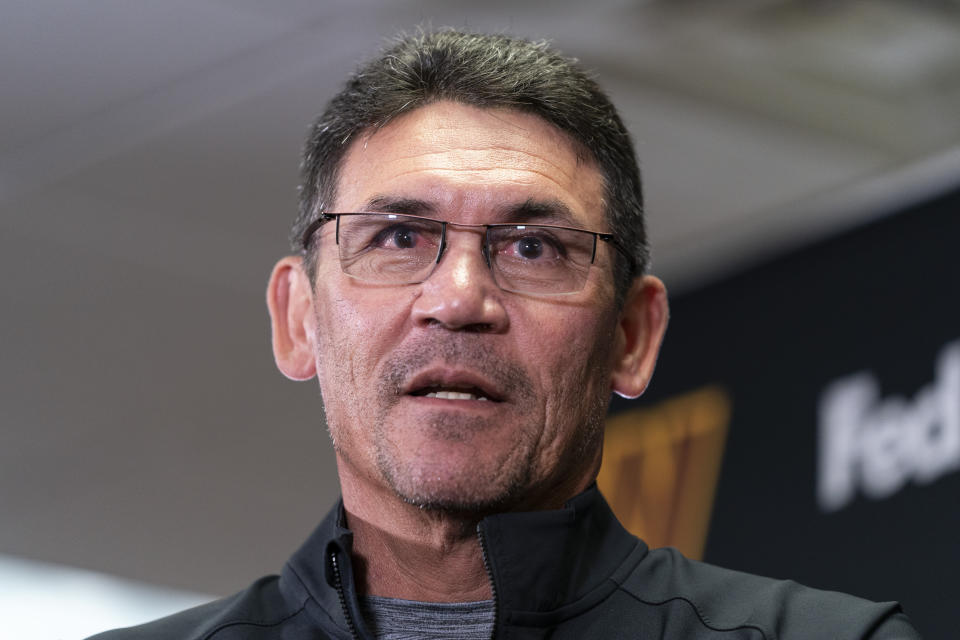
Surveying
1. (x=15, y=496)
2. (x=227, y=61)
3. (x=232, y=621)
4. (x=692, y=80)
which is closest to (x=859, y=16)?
(x=692, y=80)

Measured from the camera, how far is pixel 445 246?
5.06ft

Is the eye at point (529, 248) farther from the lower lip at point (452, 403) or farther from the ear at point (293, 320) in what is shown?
the ear at point (293, 320)

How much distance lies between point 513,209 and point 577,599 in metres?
0.45

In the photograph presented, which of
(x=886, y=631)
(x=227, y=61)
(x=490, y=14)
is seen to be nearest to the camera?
(x=886, y=631)

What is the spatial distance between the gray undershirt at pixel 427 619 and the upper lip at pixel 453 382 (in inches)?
9.6

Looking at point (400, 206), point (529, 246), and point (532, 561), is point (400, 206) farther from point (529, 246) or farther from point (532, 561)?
point (532, 561)

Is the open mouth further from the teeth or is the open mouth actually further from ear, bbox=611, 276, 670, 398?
ear, bbox=611, 276, 670, 398

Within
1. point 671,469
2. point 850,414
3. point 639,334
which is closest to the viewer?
point 639,334

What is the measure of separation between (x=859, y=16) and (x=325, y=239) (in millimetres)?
1800

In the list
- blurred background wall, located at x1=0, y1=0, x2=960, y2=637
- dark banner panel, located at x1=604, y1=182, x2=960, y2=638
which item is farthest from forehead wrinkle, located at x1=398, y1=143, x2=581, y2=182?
dark banner panel, located at x1=604, y1=182, x2=960, y2=638

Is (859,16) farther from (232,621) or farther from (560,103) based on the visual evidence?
(232,621)

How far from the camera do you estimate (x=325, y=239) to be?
1664 millimetres

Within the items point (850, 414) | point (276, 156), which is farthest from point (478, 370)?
point (276, 156)

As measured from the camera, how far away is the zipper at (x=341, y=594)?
1507mm
